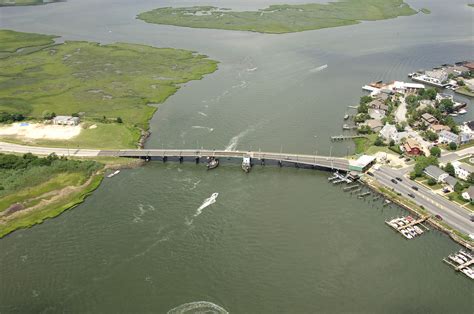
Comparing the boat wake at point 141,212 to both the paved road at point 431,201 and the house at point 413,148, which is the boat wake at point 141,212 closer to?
the paved road at point 431,201

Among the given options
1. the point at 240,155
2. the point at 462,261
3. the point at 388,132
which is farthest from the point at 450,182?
the point at 240,155

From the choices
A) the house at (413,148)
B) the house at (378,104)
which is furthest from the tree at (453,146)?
the house at (378,104)

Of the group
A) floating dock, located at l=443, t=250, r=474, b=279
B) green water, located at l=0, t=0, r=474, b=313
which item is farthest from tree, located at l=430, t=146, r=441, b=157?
floating dock, located at l=443, t=250, r=474, b=279

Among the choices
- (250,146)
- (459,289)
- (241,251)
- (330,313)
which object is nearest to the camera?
(330,313)

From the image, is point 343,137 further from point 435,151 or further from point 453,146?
point 453,146

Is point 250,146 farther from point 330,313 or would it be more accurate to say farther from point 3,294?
point 3,294

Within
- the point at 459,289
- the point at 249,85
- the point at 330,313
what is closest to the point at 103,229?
the point at 330,313
